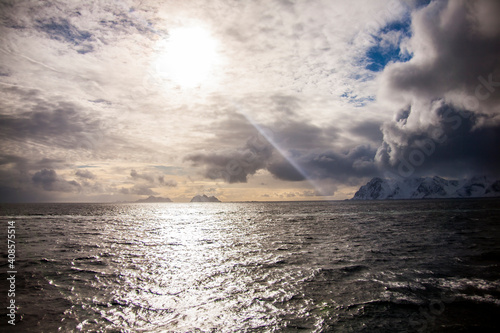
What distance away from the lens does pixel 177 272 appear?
2138cm

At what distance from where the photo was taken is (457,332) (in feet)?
35.2

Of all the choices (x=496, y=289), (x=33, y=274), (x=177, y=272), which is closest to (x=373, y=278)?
(x=496, y=289)

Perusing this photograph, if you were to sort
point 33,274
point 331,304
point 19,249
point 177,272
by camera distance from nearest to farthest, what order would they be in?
point 331,304
point 33,274
point 177,272
point 19,249

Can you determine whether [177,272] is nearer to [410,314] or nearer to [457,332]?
[410,314]

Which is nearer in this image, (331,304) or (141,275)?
(331,304)

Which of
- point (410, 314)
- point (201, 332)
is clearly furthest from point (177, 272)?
point (410, 314)

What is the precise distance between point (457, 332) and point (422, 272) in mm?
9660

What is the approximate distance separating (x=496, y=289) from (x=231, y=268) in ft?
60.0

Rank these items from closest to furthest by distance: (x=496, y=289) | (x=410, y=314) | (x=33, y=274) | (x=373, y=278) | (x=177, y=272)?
1. (x=410, y=314)
2. (x=496, y=289)
3. (x=373, y=278)
4. (x=33, y=274)
5. (x=177, y=272)

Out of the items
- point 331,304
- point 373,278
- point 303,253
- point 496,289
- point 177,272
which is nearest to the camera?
point 331,304

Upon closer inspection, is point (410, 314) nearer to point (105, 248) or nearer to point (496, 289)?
point (496, 289)

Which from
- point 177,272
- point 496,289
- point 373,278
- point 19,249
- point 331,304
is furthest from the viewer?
point 19,249

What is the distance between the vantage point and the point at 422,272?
1927 cm

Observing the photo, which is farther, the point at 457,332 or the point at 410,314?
the point at 410,314
